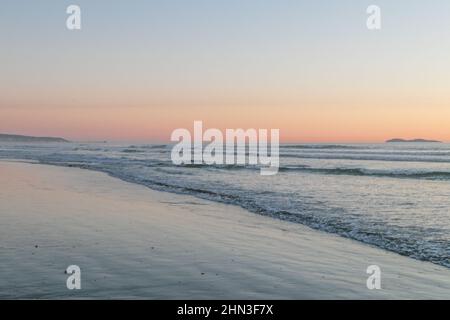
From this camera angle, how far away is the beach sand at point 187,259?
667 cm

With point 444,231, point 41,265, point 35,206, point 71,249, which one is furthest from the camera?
point 35,206

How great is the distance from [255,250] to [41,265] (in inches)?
162

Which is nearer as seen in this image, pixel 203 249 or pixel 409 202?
pixel 203 249

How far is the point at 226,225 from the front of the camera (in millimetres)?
12508

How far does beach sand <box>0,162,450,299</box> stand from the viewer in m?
6.67

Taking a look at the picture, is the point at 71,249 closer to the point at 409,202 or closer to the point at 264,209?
the point at 264,209

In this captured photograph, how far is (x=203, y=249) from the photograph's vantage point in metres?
9.39

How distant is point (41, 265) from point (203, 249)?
314 cm

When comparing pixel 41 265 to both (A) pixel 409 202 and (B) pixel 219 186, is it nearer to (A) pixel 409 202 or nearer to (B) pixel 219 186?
(A) pixel 409 202

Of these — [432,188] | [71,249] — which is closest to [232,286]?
[71,249]

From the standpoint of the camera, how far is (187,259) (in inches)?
334
